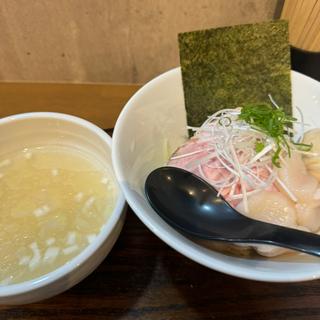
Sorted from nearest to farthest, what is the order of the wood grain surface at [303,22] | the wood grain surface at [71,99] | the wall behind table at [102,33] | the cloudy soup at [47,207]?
the cloudy soup at [47,207] → the wood grain surface at [303,22] → the wall behind table at [102,33] → the wood grain surface at [71,99]

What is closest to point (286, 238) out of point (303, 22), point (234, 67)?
point (234, 67)

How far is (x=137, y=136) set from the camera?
36.9 inches

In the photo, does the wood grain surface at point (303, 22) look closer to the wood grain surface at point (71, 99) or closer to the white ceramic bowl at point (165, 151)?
the white ceramic bowl at point (165, 151)

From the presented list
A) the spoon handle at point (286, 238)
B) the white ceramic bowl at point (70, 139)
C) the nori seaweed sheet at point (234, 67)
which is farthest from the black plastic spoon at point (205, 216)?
the nori seaweed sheet at point (234, 67)

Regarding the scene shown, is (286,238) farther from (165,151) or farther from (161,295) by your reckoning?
(165,151)

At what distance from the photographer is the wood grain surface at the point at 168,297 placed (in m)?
0.81

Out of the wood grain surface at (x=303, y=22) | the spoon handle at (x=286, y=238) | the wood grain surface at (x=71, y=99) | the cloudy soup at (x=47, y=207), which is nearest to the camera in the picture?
the spoon handle at (x=286, y=238)

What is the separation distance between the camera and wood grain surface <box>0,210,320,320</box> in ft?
2.67

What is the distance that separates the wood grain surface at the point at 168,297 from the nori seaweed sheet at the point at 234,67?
0.46m

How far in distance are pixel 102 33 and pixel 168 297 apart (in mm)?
892

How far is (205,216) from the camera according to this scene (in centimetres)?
75

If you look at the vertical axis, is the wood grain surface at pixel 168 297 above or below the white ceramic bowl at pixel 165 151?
below

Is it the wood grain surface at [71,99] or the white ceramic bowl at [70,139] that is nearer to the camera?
the white ceramic bowl at [70,139]

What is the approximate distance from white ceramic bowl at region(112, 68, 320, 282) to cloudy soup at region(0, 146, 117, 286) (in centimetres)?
13
